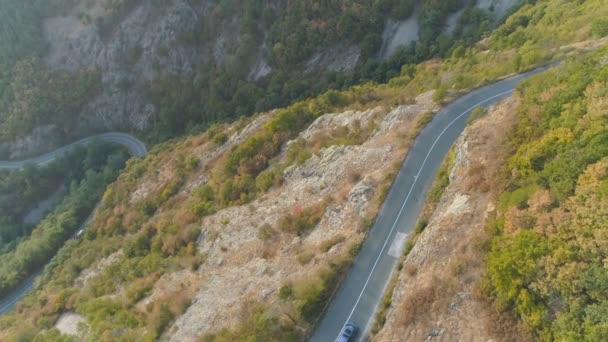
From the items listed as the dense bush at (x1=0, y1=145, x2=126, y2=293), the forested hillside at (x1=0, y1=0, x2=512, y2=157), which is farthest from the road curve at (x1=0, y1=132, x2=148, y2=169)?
the dense bush at (x1=0, y1=145, x2=126, y2=293)

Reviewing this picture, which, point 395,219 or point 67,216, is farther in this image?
point 67,216

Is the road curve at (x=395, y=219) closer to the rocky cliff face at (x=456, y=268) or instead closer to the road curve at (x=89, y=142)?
the rocky cliff face at (x=456, y=268)

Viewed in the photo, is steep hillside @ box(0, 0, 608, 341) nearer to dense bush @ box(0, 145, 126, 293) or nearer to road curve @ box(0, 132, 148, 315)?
dense bush @ box(0, 145, 126, 293)

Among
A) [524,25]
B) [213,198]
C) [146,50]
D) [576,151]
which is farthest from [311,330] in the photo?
[146,50]

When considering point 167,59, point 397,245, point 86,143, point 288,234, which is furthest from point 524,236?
point 86,143

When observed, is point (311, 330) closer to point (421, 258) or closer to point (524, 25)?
point (421, 258)

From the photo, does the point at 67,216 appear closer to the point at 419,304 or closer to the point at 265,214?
the point at 265,214

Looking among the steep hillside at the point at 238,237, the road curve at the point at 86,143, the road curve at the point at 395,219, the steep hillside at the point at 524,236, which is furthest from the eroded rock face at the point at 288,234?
the road curve at the point at 86,143

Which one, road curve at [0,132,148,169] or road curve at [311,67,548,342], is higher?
road curve at [0,132,148,169]
